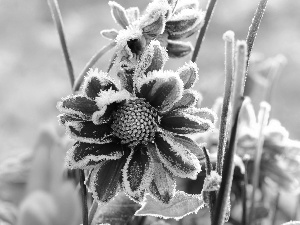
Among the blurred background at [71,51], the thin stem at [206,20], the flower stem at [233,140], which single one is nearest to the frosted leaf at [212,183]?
the flower stem at [233,140]

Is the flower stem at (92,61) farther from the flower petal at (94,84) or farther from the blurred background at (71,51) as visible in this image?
the blurred background at (71,51)

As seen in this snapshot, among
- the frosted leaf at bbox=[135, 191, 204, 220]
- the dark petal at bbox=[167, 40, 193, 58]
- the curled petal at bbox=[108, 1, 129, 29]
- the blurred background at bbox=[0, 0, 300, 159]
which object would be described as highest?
the blurred background at bbox=[0, 0, 300, 159]

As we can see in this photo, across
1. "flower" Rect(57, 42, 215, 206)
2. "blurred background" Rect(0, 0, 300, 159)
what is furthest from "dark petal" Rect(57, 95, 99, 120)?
"blurred background" Rect(0, 0, 300, 159)

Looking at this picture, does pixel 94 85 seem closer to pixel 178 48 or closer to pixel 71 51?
pixel 178 48

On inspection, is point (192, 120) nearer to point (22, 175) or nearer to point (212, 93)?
point (22, 175)

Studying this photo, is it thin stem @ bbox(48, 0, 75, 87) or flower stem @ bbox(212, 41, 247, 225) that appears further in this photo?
thin stem @ bbox(48, 0, 75, 87)

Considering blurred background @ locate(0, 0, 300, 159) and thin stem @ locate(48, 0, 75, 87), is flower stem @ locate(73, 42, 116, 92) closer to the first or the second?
thin stem @ locate(48, 0, 75, 87)
